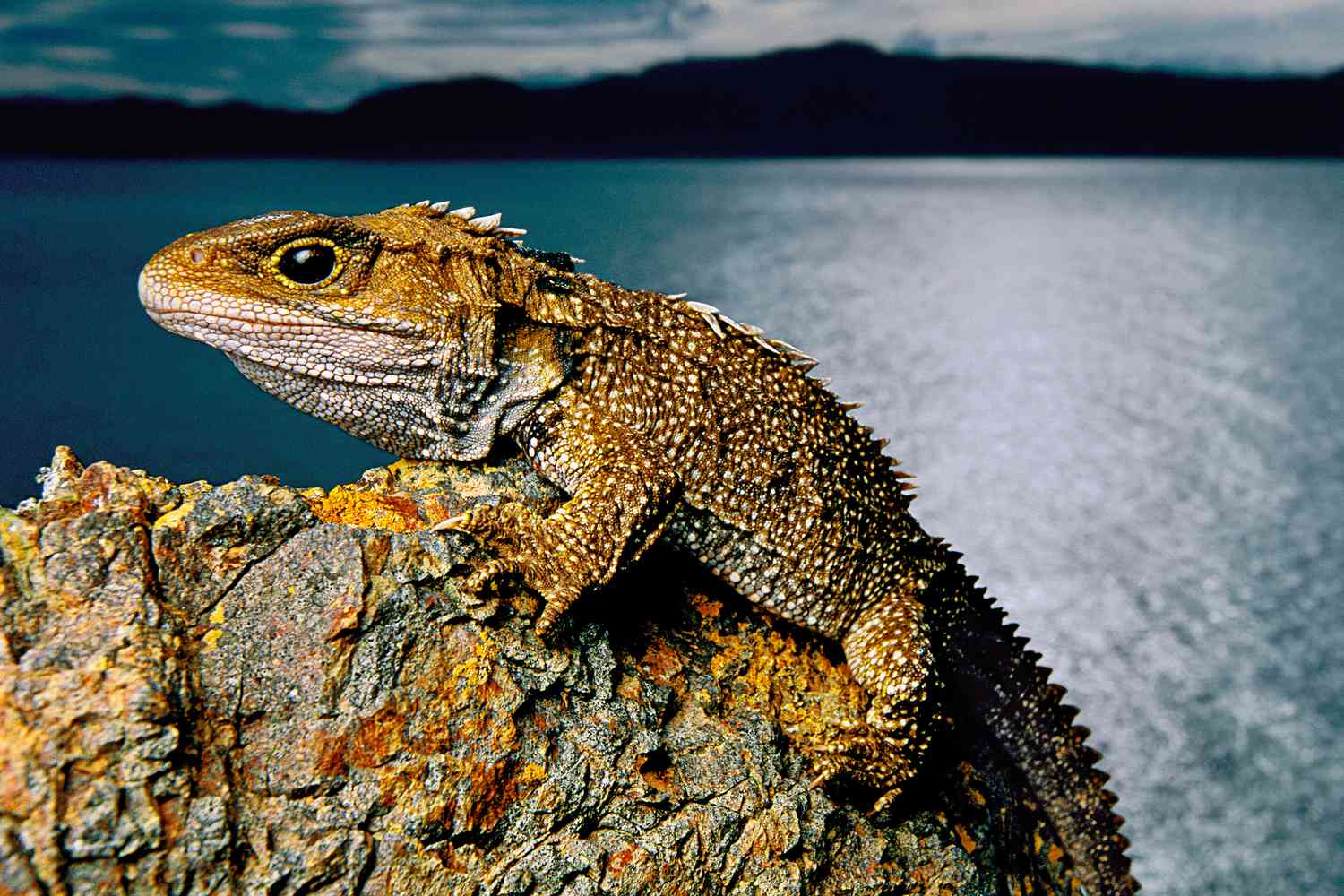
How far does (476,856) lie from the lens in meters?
4.68

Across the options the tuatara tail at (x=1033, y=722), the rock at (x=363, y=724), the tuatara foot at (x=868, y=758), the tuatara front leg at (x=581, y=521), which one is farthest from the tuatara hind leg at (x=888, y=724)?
the tuatara front leg at (x=581, y=521)

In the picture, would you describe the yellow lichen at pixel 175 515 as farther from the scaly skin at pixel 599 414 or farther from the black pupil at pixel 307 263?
the black pupil at pixel 307 263

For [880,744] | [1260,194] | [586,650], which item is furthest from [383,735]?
[1260,194]

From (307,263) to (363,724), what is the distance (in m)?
2.12

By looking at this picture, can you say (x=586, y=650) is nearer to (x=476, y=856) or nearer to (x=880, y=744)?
(x=476, y=856)

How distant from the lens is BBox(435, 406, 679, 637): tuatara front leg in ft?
16.2

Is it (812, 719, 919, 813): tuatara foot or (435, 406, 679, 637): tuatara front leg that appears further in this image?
(812, 719, 919, 813): tuatara foot

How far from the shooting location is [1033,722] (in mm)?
6695

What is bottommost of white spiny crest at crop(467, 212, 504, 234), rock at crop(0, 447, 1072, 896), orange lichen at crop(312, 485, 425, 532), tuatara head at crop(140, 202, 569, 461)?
rock at crop(0, 447, 1072, 896)

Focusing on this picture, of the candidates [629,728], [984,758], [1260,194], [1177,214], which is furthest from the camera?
[1260,194]

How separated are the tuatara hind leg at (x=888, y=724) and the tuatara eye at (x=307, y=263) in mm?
3443

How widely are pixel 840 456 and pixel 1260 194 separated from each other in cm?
7354

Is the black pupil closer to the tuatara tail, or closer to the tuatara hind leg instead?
the tuatara hind leg

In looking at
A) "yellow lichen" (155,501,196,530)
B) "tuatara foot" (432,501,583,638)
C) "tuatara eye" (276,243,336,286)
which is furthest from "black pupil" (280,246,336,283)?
"tuatara foot" (432,501,583,638)
